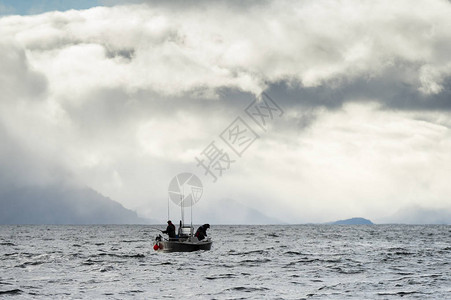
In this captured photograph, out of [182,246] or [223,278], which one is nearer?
[223,278]

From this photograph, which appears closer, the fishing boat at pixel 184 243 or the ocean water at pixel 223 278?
the ocean water at pixel 223 278

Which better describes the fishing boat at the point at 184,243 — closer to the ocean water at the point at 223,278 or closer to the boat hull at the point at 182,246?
the boat hull at the point at 182,246

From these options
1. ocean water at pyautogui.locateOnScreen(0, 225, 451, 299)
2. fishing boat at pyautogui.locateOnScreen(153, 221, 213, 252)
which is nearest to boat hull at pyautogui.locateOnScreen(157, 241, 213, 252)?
fishing boat at pyautogui.locateOnScreen(153, 221, 213, 252)

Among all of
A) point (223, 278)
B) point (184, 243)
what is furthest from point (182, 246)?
point (223, 278)

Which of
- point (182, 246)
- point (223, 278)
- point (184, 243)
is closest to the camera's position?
point (223, 278)

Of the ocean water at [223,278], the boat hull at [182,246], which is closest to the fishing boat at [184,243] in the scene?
the boat hull at [182,246]

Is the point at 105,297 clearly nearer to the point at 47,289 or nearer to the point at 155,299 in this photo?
the point at 155,299

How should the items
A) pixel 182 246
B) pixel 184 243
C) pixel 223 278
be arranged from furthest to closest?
pixel 182 246 < pixel 184 243 < pixel 223 278

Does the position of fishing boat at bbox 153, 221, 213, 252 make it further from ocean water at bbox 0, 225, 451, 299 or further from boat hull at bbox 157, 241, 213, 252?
ocean water at bbox 0, 225, 451, 299

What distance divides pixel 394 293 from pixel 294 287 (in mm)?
5246

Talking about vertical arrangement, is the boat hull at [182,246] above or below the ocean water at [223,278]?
above

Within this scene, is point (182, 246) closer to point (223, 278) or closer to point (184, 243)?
point (184, 243)

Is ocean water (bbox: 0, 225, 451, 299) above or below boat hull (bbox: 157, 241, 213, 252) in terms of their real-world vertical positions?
below

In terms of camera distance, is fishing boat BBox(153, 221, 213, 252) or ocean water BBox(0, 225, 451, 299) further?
fishing boat BBox(153, 221, 213, 252)
